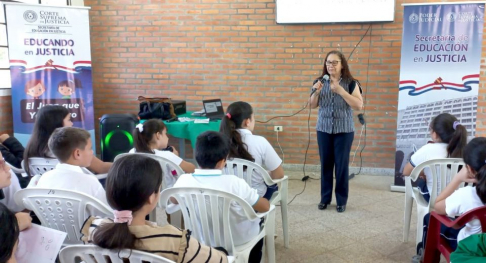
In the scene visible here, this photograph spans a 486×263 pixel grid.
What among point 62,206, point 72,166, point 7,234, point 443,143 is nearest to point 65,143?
point 72,166

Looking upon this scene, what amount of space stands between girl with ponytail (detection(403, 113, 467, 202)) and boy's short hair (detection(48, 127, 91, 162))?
204cm

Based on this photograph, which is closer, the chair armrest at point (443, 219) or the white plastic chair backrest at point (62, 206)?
the white plastic chair backrest at point (62, 206)

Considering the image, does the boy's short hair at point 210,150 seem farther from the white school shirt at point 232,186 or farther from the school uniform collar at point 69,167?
the school uniform collar at point 69,167

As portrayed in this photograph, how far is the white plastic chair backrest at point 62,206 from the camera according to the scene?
1.80 m

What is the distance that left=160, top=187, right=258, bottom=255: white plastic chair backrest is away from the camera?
190 centimetres

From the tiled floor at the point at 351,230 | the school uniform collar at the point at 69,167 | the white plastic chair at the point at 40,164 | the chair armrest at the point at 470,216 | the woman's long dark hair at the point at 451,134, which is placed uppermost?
the woman's long dark hair at the point at 451,134

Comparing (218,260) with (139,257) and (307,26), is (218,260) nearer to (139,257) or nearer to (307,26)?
(139,257)

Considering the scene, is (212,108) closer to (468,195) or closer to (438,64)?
(438,64)

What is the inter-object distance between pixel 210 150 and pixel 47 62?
3.42m

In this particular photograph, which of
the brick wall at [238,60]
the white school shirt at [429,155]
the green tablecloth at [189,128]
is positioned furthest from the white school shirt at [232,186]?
the brick wall at [238,60]

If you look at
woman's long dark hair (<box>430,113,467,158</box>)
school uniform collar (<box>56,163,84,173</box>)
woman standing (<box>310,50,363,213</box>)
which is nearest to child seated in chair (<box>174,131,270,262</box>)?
school uniform collar (<box>56,163,84,173</box>)

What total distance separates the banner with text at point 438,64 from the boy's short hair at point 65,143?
10.4 ft

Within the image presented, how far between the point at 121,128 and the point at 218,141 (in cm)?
272

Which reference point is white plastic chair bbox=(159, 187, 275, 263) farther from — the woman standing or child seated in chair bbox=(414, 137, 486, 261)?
the woman standing
